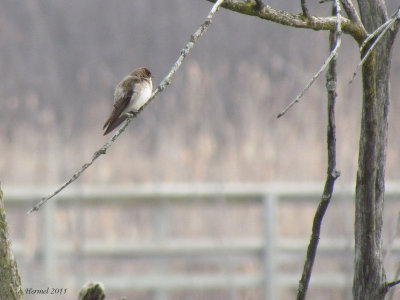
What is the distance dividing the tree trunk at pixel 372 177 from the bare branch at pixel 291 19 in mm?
98

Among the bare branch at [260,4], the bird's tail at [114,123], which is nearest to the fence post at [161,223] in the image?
the bird's tail at [114,123]

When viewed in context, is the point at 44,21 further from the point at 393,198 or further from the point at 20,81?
the point at 393,198

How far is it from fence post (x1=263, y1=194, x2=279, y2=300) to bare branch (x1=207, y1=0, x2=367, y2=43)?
160 inches

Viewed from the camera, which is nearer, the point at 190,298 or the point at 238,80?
the point at 190,298

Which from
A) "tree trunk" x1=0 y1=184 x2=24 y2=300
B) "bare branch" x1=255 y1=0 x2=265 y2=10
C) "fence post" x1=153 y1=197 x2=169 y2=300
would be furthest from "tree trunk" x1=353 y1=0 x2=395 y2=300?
"fence post" x1=153 y1=197 x2=169 y2=300

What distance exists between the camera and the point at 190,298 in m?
6.38

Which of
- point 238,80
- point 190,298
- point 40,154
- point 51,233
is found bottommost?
point 190,298

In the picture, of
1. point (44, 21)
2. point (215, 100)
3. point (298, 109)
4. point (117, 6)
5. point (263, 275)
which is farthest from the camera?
point (117, 6)

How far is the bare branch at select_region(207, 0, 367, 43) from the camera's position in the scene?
173 centimetres

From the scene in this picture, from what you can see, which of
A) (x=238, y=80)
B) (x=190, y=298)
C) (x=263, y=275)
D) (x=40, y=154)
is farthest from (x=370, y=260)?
(x=238, y=80)

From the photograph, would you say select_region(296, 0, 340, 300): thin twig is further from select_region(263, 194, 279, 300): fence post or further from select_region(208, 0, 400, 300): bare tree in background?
select_region(263, 194, 279, 300): fence post

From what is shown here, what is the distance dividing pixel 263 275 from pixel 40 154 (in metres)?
2.55

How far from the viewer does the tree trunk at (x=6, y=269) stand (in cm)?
164

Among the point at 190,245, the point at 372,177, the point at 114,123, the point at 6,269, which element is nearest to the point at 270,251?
the point at 190,245
